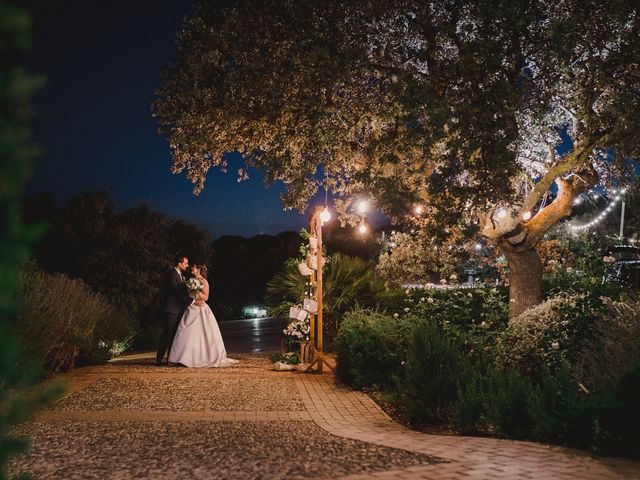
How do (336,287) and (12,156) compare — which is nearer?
(12,156)

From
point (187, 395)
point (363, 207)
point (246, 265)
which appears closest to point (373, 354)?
point (187, 395)

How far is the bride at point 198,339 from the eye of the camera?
13.5 metres

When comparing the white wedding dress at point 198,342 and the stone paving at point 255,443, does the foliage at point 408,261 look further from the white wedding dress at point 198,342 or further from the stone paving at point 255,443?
the stone paving at point 255,443

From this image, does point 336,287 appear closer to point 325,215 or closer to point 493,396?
point 325,215

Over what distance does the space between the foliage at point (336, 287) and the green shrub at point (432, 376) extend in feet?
22.8

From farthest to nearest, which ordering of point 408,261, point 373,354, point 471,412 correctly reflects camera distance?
point 408,261 < point 373,354 < point 471,412

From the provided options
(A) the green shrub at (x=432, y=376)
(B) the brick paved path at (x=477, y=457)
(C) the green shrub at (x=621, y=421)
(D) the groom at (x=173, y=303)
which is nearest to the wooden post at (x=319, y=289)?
(D) the groom at (x=173, y=303)

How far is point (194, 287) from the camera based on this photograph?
13789mm

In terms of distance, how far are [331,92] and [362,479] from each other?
7516 mm

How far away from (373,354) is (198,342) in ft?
14.6

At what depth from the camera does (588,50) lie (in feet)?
34.9

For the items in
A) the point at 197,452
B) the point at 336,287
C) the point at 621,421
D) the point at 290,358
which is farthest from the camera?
the point at 336,287

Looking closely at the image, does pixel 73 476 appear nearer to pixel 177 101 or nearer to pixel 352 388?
pixel 352 388

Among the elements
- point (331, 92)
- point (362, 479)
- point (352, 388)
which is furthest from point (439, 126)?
point (362, 479)
